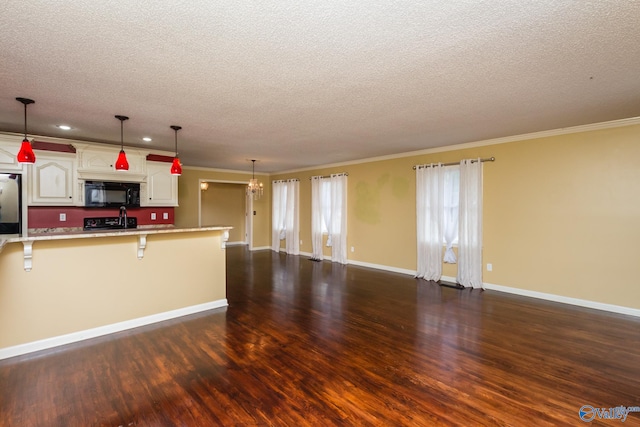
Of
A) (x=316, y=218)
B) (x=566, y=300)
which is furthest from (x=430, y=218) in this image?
(x=316, y=218)

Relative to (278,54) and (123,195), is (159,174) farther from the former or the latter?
(278,54)

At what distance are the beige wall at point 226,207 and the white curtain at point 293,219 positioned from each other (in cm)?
262

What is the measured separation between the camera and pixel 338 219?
7.80 m

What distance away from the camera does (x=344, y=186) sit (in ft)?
25.1

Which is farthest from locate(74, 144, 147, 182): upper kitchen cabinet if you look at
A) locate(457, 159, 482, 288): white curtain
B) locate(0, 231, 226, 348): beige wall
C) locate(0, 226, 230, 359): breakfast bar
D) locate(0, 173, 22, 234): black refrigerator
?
locate(457, 159, 482, 288): white curtain

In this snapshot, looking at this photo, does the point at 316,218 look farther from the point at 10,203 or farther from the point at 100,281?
the point at 10,203

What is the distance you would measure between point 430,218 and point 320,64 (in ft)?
14.0

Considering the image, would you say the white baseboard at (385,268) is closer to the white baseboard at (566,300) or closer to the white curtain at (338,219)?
the white curtain at (338,219)

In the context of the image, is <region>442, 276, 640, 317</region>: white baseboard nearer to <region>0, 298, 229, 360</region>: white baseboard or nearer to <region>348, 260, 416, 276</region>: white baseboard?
<region>348, 260, 416, 276</region>: white baseboard

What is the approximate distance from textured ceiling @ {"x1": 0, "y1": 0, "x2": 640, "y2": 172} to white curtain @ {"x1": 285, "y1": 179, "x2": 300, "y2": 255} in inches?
181

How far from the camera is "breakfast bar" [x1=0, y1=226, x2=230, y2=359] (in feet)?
9.82

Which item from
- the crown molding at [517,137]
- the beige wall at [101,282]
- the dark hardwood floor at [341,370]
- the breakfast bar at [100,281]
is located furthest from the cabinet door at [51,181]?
the crown molding at [517,137]

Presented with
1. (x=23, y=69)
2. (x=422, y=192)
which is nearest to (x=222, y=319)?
(x=23, y=69)

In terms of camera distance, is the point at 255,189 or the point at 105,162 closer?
the point at 105,162
